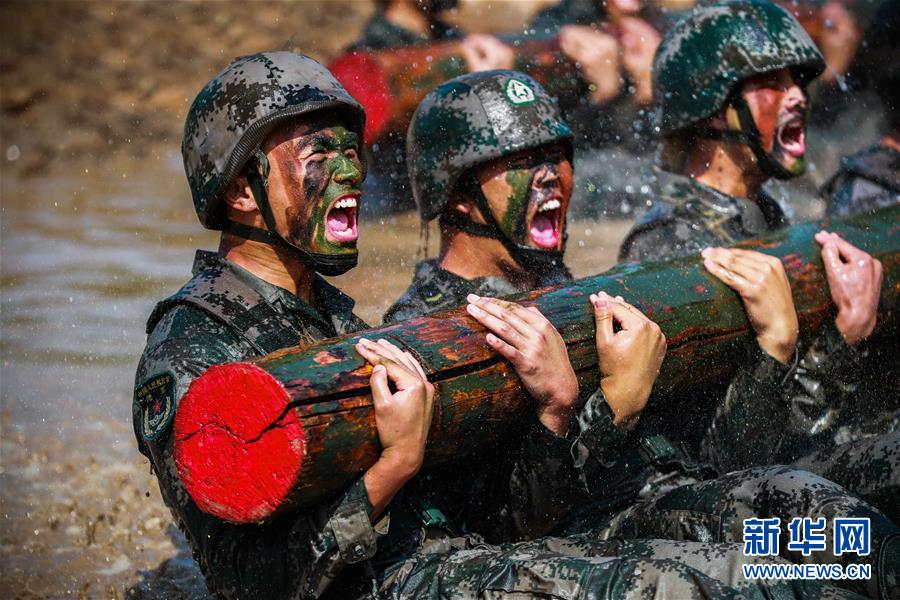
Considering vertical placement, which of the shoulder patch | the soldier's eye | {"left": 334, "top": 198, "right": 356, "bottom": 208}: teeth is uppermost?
the soldier's eye

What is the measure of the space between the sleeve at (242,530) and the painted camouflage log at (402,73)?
7.10 m

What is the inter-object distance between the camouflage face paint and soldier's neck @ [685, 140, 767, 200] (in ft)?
8.20

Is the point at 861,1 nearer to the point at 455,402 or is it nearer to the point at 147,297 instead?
the point at 147,297

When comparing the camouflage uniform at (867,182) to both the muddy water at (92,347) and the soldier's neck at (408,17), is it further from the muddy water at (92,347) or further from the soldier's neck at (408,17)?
the soldier's neck at (408,17)

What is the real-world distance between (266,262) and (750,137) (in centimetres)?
288

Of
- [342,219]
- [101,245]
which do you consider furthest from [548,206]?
[101,245]

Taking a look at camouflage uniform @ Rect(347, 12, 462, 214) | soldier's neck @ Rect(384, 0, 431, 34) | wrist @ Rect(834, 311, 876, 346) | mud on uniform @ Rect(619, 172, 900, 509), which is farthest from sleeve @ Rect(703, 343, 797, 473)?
soldier's neck @ Rect(384, 0, 431, 34)

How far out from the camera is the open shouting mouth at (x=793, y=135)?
6.00m

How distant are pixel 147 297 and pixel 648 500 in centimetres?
600

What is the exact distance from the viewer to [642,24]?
1150 cm

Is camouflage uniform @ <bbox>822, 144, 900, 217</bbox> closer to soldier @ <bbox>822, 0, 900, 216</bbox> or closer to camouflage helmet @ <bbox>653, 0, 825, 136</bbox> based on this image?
soldier @ <bbox>822, 0, 900, 216</bbox>

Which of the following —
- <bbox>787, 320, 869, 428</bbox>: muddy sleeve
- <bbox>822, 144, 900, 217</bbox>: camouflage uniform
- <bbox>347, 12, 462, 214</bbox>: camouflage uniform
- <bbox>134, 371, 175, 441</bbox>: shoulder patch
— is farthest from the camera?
<bbox>347, 12, 462, 214</bbox>: camouflage uniform

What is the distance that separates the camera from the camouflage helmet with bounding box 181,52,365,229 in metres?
3.97

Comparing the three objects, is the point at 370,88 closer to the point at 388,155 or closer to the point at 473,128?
the point at 388,155
